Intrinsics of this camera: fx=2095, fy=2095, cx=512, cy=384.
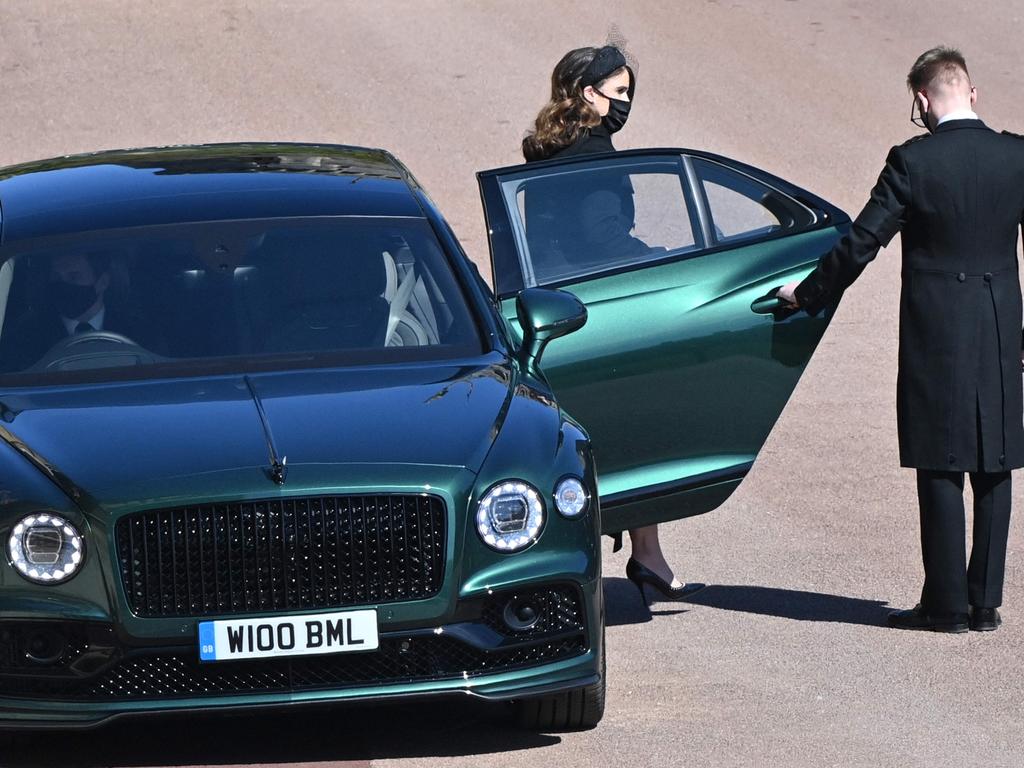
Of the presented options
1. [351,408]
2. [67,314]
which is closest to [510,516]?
[351,408]

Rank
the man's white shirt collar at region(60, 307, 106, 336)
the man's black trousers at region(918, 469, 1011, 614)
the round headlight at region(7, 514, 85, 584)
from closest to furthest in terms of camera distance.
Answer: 1. the round headlight at region(7, 514, 85, 584)
2. the man's white shirt collar at region(60, 307, 106, 336)
3. the man's black trousers at region(918, 469, 1011, 614)

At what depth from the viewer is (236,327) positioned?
21.7 ft

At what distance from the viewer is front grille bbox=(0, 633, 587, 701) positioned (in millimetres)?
5547

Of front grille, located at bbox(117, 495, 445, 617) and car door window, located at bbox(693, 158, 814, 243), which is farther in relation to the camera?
car door window, located at bbox(693, 158, 814, 243)

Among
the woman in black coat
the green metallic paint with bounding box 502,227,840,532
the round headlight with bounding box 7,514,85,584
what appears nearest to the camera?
the round headlight with bounding box 7,514,85,584

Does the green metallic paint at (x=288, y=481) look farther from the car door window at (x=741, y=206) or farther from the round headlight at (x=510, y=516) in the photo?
the car door window at (x=741, y=206)

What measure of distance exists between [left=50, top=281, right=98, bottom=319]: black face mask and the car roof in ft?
0.80

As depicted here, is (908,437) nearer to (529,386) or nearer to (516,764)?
(529,386)

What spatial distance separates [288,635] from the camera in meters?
5.54

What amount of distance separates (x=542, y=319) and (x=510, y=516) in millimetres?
1118

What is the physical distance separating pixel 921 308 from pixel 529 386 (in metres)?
1.86

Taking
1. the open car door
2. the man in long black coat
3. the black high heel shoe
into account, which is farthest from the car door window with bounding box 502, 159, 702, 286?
the black high heel shoe

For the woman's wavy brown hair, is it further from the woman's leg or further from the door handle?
the woman's leg

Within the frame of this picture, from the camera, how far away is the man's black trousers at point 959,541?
755 centimetres
